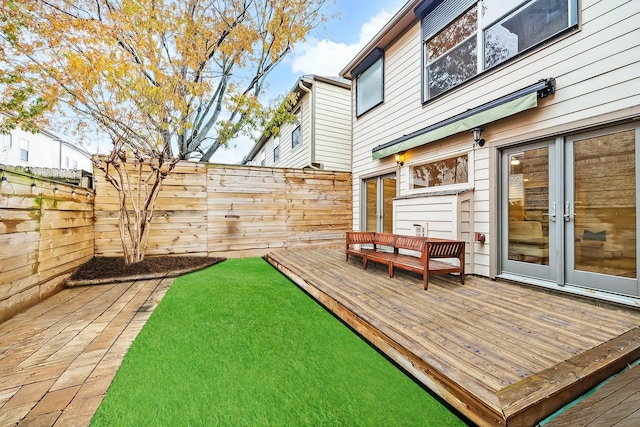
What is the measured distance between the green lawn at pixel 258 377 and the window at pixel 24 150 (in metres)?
19.3

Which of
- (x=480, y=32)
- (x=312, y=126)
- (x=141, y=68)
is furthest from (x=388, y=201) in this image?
(x=141, y=68)

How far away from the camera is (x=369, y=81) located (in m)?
6.71

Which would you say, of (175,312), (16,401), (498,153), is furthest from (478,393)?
(498,153)

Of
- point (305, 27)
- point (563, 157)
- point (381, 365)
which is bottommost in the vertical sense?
point (381, 365)

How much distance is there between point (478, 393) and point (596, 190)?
3052mm

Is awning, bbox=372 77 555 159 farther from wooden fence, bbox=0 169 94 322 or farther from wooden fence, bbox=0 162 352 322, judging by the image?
wooden fence, bbox=0 169 94 322

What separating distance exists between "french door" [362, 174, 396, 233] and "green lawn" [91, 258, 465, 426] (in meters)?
3.78

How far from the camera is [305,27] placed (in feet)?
24.3

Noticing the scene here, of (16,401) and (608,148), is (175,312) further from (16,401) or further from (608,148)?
(608,148)

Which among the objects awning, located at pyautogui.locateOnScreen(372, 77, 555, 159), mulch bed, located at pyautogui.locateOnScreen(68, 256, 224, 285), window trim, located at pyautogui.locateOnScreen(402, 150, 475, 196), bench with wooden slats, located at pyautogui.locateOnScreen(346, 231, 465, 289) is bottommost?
mulch bed, located at pyautogui.locateOnScreen(68, 256, 224, 285)

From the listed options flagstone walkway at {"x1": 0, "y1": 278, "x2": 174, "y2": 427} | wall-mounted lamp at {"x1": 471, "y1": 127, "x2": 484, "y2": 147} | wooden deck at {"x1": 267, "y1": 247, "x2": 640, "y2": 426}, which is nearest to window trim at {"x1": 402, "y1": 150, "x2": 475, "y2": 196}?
wall-mounted lamp at {"x1": 471, "y1": 127, "x2": 484, "y2": 147}

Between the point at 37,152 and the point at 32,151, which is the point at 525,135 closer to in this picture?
the point at 32,151

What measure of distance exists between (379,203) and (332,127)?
12.9 feet

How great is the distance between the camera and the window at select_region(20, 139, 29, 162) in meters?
14.2
